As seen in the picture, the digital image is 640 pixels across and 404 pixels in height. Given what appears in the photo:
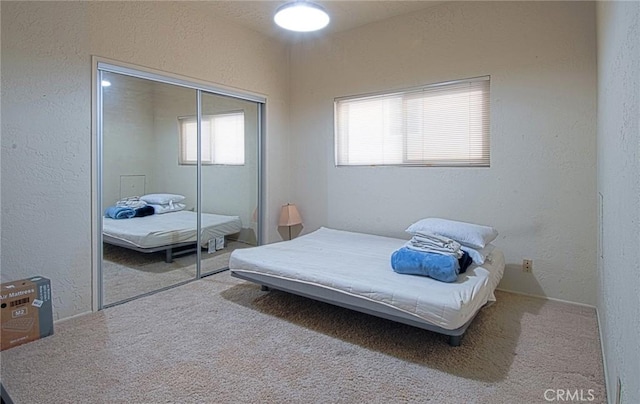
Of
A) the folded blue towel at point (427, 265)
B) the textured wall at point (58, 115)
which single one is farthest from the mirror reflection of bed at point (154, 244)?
the folded blue towel at point (427, 265)

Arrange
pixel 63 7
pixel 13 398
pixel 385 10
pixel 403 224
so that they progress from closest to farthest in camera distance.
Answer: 1. pixel 13 398
2. pixel 63 7
3. pixel 385 10
4. pixel 403 224

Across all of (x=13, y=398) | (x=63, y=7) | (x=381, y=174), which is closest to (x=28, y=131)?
(x=63, y=7)

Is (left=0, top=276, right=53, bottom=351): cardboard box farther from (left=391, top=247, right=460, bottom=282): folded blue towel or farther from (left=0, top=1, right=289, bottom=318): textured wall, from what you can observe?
(left=391, top=247, right=460, bottom=282): folded blue towel

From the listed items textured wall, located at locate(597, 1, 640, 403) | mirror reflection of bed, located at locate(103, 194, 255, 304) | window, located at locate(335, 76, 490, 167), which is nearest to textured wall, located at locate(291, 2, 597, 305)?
window, located at locate(335, 76, 490, 167)

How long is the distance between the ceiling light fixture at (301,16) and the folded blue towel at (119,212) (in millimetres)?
2050

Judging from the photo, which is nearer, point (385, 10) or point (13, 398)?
point (13, 398)

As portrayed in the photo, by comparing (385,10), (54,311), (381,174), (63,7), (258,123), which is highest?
(385,10)

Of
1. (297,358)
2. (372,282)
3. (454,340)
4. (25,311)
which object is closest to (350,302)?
(372,282)

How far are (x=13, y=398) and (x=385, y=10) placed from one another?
407cm

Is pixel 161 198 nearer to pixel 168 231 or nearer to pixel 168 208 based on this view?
pixel 168 208

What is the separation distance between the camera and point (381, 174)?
3.99 metres

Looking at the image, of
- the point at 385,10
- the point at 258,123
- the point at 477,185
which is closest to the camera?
the point at 477,185

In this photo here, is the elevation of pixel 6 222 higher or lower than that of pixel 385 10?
lower

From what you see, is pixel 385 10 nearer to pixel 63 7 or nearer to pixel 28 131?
pixel 63 7
